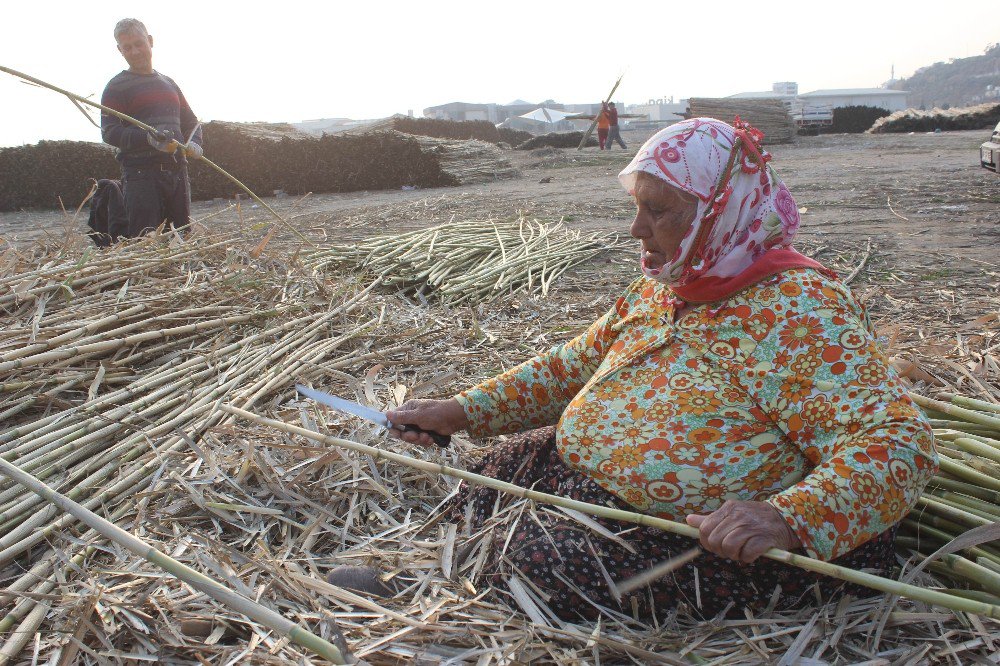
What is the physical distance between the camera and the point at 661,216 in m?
1.63

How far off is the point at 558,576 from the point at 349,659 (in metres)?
0.53

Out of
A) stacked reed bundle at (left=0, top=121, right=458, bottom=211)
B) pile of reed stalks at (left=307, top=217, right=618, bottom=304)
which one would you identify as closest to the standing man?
pile of reed stalks at (left=307, top=217, right=618, bottom=304)

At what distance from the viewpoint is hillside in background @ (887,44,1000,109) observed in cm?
9019

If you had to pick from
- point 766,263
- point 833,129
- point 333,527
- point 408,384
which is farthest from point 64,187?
point 833,129

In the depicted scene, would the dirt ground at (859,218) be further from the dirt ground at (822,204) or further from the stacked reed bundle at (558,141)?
the stacked reed bundle at (558,141)

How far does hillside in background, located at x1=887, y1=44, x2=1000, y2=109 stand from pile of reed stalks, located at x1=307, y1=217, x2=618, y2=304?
93.0 meters

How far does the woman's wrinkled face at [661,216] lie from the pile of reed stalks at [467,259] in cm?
261

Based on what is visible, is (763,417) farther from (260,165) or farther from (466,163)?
(260,165)

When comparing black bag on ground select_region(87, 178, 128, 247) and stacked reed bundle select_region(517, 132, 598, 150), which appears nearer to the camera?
black bag on ground select_region(87, 178, 128, 247)

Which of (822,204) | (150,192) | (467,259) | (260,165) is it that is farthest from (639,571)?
(260,165)

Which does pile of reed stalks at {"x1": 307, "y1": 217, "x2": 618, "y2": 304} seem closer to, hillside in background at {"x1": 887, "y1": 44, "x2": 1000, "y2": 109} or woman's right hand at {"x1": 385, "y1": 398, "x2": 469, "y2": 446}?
woman's right hand at {"x1": 385, "y1": 398, "x2": 469, "y2": 446}

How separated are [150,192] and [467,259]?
1.98 m

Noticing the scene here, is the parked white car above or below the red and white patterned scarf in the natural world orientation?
below

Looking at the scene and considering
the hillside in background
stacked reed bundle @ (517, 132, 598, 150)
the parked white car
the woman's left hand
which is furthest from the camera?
the hillside in background
